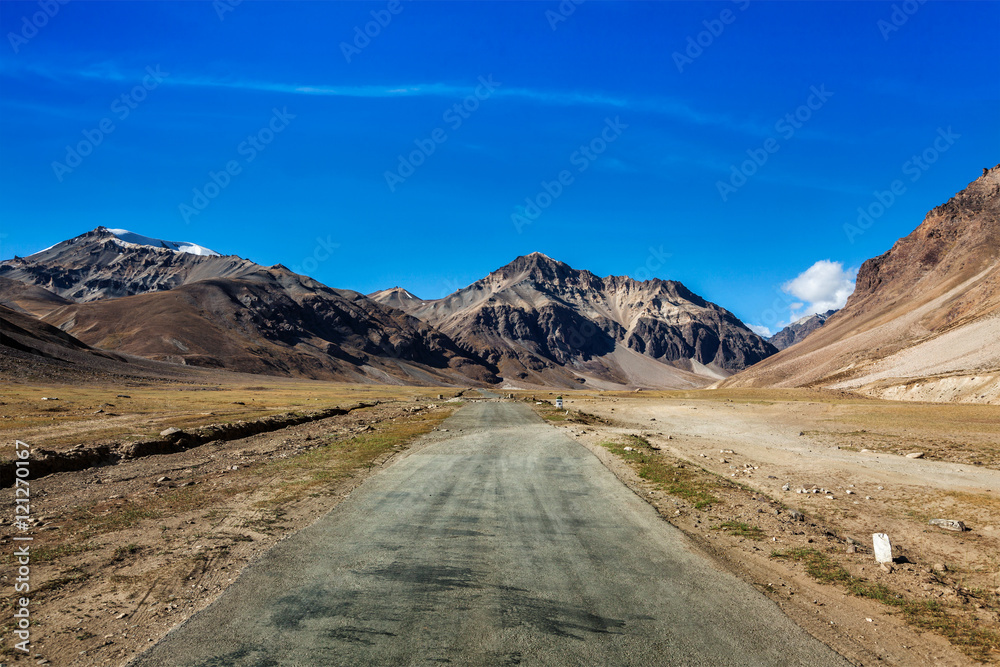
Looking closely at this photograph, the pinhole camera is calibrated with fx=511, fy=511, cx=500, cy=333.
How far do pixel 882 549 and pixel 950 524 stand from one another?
13.9 feet

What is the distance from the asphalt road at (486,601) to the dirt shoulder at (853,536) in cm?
93

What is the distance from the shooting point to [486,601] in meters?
7.26

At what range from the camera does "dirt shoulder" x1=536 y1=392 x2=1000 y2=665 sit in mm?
7027

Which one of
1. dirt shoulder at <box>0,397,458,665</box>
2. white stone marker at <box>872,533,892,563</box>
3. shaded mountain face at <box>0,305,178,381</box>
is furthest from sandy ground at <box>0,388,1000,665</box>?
shaded mountain face at <box>0,305,178,381</box>

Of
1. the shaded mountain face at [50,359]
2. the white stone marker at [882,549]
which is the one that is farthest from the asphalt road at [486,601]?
the shaded mountain face at [50,359]

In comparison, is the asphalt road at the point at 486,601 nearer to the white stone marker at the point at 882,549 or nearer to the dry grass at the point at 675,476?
the dry grass at the point at 675,476

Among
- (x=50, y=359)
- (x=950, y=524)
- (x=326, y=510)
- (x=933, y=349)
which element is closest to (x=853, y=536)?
(x=950, y=524)

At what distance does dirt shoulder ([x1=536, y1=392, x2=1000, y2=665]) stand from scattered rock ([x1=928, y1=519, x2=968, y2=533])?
0.20 metres

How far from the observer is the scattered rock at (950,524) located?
11812mm

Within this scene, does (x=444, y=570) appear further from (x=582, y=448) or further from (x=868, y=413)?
(x=868, y=413)

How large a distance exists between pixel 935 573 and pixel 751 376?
200101 millimetres

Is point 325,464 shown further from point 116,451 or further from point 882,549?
point 882,549

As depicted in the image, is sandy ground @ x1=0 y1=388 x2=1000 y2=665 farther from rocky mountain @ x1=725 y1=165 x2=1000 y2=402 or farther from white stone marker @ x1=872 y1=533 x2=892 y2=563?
rocky mountain @ x1=725 y1=165 x2=1000 y2=402

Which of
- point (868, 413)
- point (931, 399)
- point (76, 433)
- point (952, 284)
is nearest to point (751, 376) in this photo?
point (952, 284)
